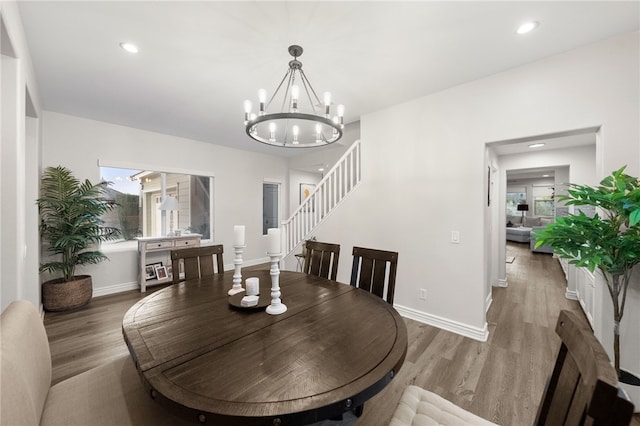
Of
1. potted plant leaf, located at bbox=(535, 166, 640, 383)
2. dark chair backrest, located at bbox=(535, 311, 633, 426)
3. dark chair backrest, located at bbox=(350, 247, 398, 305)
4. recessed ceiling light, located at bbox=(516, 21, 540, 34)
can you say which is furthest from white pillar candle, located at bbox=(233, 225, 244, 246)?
recessed ceiling light, located at bbox=(516, 21, 540, 34)

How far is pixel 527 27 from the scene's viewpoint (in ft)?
6.26

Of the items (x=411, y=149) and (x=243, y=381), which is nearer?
(x=243, y=381)

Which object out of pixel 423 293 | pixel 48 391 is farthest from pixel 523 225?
pixel 48 391

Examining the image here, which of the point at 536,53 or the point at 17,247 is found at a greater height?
the point at 536,53

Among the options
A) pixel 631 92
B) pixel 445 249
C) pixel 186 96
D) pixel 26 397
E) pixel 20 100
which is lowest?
pixel 26 397

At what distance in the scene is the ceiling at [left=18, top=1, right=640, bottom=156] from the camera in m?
1.75

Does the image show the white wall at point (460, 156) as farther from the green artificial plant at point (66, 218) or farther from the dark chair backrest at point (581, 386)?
the green artificial plant at point (66, 218)

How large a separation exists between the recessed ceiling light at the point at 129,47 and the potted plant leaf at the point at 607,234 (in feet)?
11.6

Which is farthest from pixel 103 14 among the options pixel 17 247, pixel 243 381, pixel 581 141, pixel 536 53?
pixel 581 141

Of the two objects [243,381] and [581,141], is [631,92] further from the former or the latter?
[243,381]

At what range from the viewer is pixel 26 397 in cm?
84

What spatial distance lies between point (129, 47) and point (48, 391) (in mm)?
2525

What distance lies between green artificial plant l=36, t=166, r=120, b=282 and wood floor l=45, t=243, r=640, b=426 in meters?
0.68

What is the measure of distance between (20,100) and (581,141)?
6.52 m
